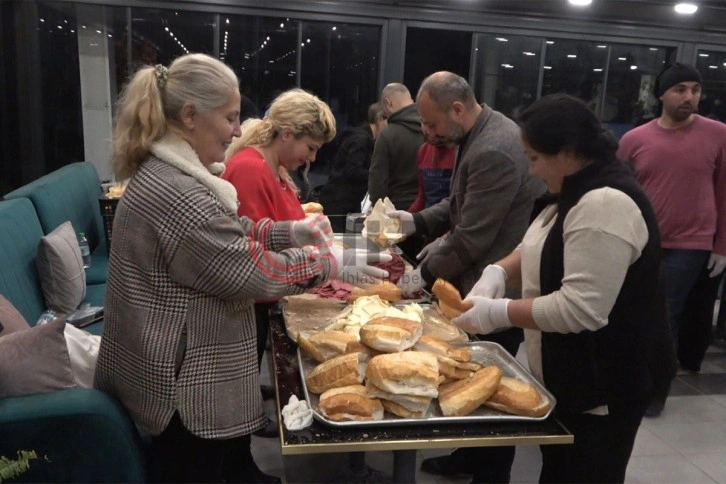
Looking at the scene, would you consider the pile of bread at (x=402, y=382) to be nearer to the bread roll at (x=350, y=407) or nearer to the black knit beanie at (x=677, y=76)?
the bread roll at (x=350, y=407)

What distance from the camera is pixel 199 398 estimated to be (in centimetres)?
144

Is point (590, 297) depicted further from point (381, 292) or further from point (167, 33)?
point (167, 33)

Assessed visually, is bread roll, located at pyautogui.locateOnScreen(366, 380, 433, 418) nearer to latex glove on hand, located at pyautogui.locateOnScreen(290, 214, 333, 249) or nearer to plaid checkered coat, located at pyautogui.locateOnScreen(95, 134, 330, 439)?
plaid checkered coat, located at pyautogui.locateOnScreen(95, 134, 330, 439)

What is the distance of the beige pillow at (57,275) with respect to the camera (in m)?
2.89

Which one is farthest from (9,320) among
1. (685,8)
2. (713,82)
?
(713,82)

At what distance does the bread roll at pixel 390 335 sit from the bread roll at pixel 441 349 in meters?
0.02

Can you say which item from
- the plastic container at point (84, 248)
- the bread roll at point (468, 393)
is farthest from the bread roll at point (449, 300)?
the plastic container at point (84, 248)

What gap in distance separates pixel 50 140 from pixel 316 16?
2.54 meters

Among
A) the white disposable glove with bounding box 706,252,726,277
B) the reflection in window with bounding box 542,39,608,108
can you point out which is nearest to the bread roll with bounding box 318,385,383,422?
the white disposable glove with bounding box 706,252,726,277

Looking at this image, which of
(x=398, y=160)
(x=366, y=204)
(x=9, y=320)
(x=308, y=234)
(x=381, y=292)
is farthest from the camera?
(x=366, y=204)

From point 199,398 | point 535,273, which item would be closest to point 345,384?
point 199,398

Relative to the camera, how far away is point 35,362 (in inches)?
65.1

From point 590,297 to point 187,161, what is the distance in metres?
0.96

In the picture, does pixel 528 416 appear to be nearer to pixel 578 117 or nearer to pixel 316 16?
pixel 578 117
